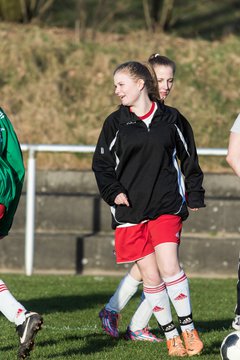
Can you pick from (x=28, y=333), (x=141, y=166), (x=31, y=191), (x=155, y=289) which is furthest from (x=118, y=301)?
(x=31, y=191)

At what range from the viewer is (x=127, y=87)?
22.6ft

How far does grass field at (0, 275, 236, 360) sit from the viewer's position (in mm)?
6989

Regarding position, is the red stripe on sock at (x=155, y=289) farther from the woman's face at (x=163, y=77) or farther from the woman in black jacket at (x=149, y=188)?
the woman's face at (x=163, y=77)

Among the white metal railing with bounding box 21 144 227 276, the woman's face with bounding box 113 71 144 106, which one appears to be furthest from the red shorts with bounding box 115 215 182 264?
the white metal railing with bounding box 21 144 227 276

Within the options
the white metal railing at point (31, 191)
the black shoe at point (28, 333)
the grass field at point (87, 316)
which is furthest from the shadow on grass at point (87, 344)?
the white metal railing at point (31, 191)

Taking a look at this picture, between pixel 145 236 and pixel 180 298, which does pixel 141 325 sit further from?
pixel 145 236

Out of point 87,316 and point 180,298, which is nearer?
point 180,298

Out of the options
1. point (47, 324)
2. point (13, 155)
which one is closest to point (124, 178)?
point (13, 155)

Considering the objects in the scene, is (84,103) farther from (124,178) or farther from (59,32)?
(124,178)

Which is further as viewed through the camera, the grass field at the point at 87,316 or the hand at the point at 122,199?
the grass field at the point at 87,316

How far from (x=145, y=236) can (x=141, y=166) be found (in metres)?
0.49

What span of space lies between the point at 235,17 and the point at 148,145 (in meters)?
14.2

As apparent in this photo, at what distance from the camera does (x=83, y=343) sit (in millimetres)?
7328

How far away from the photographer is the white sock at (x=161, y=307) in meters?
6.94
